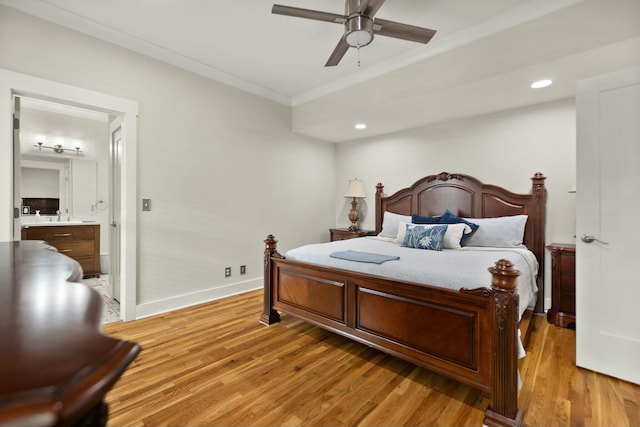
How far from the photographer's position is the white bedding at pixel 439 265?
192 cm

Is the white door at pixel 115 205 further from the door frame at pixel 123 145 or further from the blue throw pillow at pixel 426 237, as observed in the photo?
the blue throw pillow at pixel 426 237

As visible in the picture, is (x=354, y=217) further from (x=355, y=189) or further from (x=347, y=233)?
(x=355, y=189)

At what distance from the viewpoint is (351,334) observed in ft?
7.72

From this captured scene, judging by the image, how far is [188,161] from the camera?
3.42 meters

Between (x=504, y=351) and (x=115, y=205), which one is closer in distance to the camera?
(x=504, y=351)

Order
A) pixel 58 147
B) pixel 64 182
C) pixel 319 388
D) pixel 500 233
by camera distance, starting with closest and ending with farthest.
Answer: pixel 319 388
pixel 500 233
pixel 58 147
pixel 64 182

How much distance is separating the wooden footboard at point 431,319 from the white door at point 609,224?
3.29ft

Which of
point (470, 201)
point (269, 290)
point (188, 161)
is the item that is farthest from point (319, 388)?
point (470, 201)

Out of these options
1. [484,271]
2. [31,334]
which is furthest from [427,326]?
[31,334]

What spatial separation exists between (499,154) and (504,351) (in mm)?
2767

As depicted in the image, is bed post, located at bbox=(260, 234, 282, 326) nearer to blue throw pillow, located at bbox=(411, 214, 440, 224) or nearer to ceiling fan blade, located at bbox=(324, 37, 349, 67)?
ceiling fan blade, located at bbox=(324, 37, 349, 67)

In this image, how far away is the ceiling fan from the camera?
196cm

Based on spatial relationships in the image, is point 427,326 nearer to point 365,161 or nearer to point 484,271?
point 484,271

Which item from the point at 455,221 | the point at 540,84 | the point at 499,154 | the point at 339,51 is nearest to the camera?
the point at 339,51
